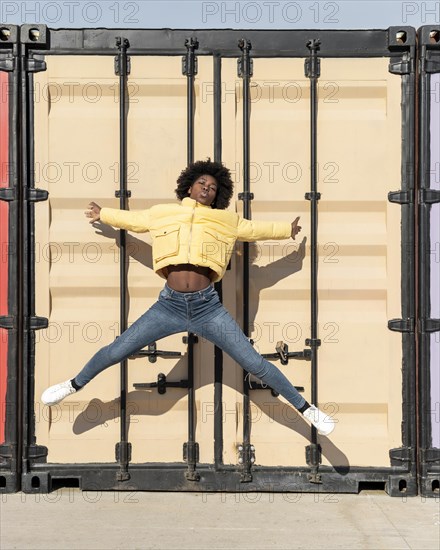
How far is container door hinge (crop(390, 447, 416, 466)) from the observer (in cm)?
427

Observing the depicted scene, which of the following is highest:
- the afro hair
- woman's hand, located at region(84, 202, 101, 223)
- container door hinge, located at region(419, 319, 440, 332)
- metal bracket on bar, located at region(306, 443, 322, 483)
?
the afro hair

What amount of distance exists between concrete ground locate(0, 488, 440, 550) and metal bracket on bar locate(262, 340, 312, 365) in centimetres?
91

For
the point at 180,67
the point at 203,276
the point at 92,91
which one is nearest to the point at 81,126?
the point at 92,91

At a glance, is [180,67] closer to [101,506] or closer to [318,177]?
[318,177]

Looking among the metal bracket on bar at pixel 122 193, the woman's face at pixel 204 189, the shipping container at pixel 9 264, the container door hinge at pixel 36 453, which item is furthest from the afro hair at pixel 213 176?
the container door hinge at pixel 36 453

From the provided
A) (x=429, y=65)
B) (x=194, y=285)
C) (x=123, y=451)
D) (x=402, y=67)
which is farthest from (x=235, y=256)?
(x=429, y=65)

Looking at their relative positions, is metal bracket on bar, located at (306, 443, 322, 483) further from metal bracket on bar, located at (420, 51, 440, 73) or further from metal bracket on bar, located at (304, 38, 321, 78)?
metal bracket on bar, located at (420, 51, 440, 73)

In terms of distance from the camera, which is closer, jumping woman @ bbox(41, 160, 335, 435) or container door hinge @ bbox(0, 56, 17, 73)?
jumping woman @ bbox(41, 160, 335, 435)

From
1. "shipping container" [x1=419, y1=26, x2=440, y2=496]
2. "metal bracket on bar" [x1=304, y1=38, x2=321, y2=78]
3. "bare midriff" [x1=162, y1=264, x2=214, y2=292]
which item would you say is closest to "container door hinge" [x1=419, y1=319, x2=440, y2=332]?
"shipping container" [x1=419, y1=26, x2=440, y2=496]

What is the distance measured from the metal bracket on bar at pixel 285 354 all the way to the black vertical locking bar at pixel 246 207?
207mm

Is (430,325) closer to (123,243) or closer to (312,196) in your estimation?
(312,196)

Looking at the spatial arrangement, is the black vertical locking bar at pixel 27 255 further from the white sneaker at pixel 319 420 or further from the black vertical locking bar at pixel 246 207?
the white sneaker at pixel 319 420

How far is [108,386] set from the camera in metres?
4.32

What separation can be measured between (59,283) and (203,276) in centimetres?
101
